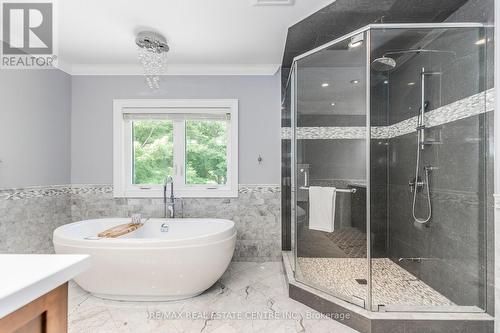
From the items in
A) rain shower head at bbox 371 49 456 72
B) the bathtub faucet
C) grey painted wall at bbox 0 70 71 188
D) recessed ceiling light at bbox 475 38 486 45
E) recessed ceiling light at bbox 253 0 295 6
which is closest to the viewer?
recessed ceiling light at bbox 475 38 486 45

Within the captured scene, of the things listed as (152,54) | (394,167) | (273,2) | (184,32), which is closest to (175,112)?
(152,54)

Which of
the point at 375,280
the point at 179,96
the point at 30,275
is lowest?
the point at 375,280

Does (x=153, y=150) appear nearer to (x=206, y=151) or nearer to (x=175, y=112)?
(x=175, y=112)

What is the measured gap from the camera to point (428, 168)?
216 centimetres

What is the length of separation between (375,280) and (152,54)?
2.92 metres

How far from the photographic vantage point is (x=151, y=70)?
9.66 feet

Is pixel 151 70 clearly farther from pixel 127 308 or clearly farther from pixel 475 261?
pixel 475 261

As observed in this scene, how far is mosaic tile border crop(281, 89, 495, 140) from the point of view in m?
1.75

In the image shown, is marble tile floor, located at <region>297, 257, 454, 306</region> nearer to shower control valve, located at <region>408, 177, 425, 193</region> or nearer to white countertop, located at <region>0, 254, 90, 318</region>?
shower control valve, located at <region>408, 177, 425, 193</region>

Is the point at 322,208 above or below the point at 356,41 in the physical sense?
below

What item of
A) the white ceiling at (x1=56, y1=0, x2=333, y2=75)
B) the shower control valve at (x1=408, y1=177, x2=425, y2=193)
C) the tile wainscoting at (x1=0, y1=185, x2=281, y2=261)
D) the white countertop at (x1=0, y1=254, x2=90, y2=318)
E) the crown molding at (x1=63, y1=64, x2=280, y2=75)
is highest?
the white ceiling at (x1=56, y1=0, x2=333, y2=75)

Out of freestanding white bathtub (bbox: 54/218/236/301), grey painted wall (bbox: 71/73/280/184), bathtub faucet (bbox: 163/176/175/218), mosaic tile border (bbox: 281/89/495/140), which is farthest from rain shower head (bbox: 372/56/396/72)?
bathtub faucet (bbox: 163/176/175/218)

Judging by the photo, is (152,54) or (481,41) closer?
(481,41)

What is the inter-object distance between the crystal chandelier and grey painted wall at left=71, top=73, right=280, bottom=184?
12 centimetres
